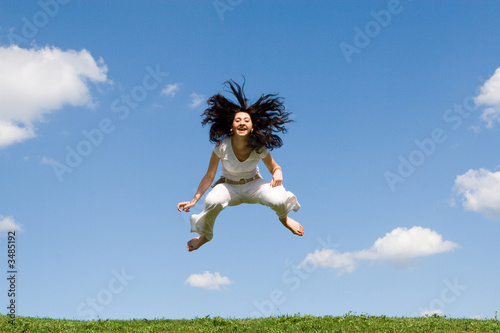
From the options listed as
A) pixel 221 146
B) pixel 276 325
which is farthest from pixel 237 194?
pixel 276 325

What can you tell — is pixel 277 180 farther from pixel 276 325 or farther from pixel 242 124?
pixel 276 325

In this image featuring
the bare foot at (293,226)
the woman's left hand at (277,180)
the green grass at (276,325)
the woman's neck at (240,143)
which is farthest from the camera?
the green grass at (276,325)

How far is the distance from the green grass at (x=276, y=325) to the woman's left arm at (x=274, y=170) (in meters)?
3.60

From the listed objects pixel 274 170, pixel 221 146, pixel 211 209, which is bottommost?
pixel 211 209

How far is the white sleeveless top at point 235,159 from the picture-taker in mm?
8081

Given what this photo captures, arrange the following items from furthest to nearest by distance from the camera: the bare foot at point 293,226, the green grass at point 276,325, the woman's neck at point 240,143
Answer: the green grass at point 276,325
the bare foot at point 293,226
the woman's neck at point 240,143

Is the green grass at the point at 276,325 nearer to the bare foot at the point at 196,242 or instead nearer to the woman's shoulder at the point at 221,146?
the bare foot at the point at 196,242

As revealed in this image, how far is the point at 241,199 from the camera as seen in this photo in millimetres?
8172

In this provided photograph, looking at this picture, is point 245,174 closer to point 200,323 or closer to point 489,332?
point 200,323

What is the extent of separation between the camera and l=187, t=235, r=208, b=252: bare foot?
28.0 ft

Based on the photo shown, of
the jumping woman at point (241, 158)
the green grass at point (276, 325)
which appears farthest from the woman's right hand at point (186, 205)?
the green grass at point (276, 325)

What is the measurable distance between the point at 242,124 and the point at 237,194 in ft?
3.98

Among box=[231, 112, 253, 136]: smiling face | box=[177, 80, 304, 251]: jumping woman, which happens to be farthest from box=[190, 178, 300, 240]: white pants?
box=[231, 112, 253, 136]: smiling face

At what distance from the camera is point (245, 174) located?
8250mm
